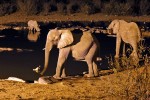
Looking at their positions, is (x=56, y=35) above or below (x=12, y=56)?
above

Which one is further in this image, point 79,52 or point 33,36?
point 33,36

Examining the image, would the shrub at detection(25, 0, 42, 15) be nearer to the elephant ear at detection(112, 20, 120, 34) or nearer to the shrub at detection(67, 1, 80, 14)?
the shrub at detection(67, 1, 80, 14)

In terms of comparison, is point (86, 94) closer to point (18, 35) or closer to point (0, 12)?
point (18, 35)

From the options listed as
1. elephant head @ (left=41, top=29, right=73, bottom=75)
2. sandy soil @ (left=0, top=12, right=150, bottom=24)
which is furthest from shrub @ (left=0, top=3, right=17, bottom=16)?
elephant head @ (left=41, top=29, right=73, bottom=75)

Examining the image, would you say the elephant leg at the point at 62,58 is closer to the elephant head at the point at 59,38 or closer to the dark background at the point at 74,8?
the elephant head at the point at 59,38

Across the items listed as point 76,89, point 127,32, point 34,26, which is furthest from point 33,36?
point 76,89

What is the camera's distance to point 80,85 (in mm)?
10383

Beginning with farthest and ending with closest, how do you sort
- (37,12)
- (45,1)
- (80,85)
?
(45,1) < (37,12) < (80,85)

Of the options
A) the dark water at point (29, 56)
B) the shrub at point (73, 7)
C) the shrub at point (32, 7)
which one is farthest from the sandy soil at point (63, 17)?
the dark water at point (29, 56)

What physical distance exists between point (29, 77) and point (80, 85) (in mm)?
2067

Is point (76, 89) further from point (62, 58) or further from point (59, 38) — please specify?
point (59, 38)

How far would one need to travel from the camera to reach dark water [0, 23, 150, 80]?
12.6 m

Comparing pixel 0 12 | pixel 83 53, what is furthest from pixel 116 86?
pixel 0 12

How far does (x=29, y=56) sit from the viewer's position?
1491 centimetres
